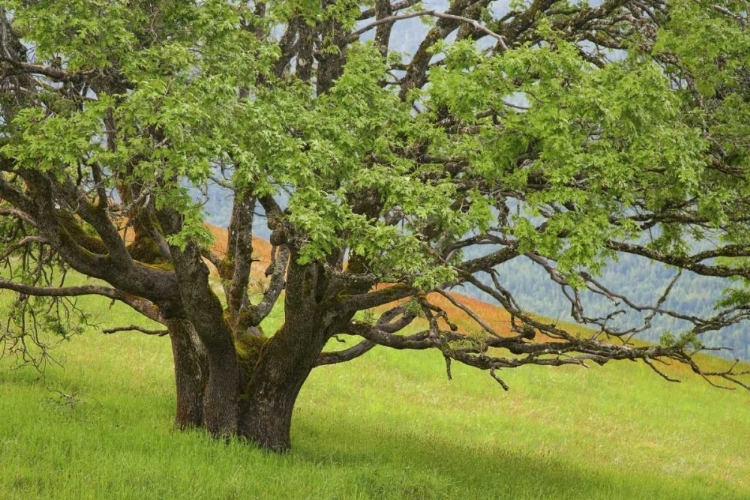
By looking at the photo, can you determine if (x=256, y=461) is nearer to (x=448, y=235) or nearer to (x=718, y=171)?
(x=448, y=235)

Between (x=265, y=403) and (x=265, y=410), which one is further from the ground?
(x=265, y=403)

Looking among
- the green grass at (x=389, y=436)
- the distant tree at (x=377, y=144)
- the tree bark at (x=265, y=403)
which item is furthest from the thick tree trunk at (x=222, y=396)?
the green grass at (x=389, y=436)

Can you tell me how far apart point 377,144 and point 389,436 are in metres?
10.6

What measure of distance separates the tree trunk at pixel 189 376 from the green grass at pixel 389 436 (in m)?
0.74

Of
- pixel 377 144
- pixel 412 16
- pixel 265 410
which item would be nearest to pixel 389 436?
pixel 265 410

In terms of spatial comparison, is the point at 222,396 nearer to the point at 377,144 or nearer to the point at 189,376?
the point at 189,376

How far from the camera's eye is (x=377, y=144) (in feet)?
39.7

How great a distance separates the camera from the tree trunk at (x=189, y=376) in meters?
16.5

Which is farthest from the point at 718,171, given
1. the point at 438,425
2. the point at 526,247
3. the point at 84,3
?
the point at 438,425

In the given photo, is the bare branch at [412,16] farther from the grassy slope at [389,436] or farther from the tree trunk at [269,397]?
the grassy slope at [389,436]

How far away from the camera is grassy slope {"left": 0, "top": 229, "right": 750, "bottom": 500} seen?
13047 millimetres

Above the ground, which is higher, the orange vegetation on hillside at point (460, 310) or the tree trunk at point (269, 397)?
the orange vegetation on hillside at point (460, 310)

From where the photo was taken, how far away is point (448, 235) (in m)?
13.7

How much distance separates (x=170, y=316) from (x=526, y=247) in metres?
7.58
